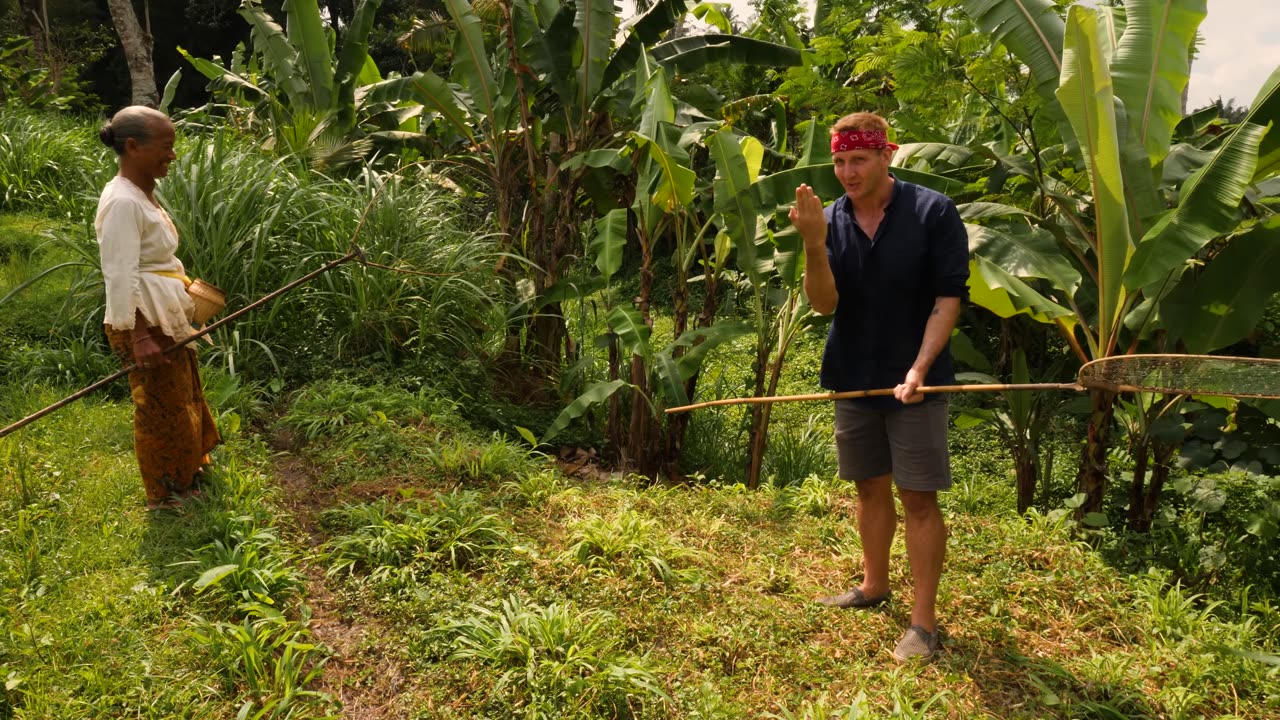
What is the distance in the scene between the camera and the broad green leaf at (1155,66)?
3.94 m

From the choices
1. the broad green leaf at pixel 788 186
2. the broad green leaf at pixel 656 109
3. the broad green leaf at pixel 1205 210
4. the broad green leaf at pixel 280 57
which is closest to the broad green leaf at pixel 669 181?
the broad green leaf at pixel 656 109

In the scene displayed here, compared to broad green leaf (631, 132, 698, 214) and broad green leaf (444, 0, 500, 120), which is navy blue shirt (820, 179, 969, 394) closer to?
broad green leaf (631, 132, 698, 214)

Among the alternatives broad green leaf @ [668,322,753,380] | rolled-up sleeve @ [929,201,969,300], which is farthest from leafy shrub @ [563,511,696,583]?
rolled-up sleeve @ [929,201,969,300]

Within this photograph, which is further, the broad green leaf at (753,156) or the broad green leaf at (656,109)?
the broad green leaf at (753,156)

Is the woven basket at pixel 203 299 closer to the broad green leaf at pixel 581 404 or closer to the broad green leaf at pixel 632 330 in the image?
the broad green leaf at pixel 581 404

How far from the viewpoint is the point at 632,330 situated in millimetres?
5094

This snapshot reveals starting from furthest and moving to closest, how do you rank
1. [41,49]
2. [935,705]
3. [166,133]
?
1. [41,49]
2. [166,133]
3. [935,705]

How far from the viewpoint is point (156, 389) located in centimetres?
362

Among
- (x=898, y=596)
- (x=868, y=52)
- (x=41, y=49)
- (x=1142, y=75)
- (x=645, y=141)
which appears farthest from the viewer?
(x=41, y=49)

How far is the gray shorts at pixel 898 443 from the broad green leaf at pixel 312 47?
18.7 feet

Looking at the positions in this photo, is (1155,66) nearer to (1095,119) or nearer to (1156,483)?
(1095,119)

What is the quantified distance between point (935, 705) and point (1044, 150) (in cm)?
339

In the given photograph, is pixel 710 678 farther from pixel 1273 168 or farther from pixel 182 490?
pixel 1273 168

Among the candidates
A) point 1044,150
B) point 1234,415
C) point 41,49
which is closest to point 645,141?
point 1044,150
